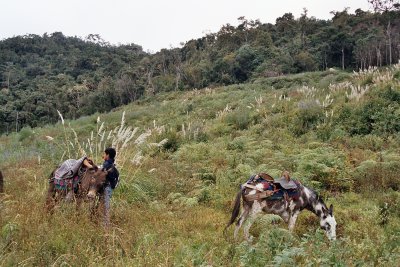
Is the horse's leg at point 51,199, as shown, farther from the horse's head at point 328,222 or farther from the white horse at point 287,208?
the horse's head at point 328,222

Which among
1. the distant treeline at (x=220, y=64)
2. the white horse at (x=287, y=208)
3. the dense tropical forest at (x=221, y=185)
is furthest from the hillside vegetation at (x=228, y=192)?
the distant treeline at (x=220, y=64)

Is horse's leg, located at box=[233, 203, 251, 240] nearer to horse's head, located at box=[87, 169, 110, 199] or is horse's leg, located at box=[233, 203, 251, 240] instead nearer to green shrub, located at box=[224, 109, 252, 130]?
horse's head, located at box=[87, 169, 110, 199]

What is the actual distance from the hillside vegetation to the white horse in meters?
0.21

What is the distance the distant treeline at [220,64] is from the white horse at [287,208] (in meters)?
40.7

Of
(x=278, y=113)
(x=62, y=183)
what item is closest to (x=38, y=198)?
(x=62, y=183)

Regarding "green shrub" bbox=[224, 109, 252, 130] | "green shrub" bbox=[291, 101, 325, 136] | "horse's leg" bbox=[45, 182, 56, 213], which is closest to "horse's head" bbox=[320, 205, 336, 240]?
"horse's leg" bbox=[45, 182, 56, 213]

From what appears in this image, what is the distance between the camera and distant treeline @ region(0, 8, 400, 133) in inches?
2021

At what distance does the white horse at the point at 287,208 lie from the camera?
241 inches

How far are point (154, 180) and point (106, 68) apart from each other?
75366 mm

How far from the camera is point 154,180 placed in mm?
9438

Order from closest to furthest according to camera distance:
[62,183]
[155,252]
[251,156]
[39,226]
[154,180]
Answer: [155,252], [39,226], [62,183], [154,180], [251,156]

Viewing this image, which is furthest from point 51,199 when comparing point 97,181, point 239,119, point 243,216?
point 239,119

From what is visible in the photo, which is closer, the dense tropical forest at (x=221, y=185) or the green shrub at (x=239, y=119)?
the dense tropical forest at (x=221, y=185)

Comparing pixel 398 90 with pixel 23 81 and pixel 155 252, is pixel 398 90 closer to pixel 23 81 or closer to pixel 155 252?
pixel 155 252
